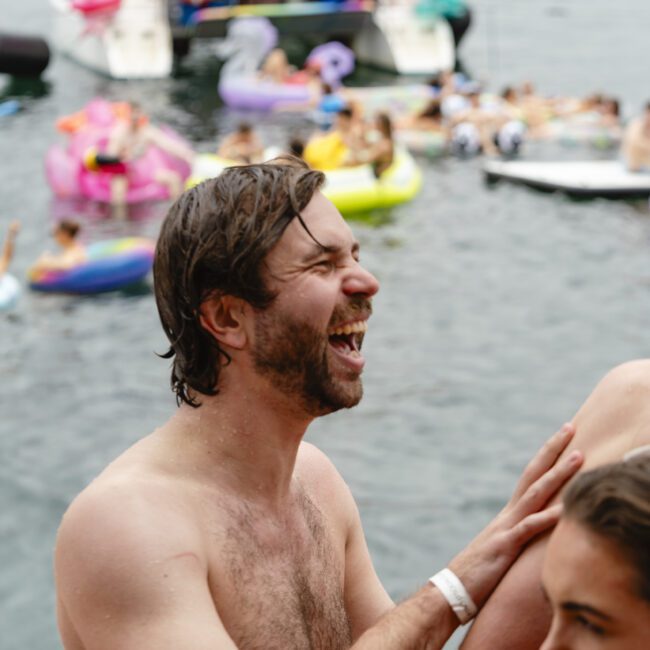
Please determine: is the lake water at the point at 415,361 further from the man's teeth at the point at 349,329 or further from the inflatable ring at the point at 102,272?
the man's teeth at the point at 349,329

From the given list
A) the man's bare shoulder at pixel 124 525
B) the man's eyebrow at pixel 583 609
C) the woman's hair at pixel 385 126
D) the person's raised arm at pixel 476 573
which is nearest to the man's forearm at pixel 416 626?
the person's raised arm at pixel 476 573

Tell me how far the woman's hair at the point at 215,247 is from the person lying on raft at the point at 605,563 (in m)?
0.77

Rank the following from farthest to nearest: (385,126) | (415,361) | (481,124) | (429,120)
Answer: (429,120), (481,124), (385,126), (415,361)

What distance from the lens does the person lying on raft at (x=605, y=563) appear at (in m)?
1.36

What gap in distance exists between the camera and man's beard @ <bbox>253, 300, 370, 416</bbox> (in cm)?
207

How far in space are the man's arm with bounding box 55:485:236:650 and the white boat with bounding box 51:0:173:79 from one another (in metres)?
22.5

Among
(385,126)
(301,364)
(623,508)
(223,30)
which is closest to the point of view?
(623,508)

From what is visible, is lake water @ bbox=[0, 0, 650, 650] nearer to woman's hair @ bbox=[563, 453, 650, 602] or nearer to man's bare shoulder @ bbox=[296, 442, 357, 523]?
man's bare shoulder @ bbox=[296, 442, 357, 523]

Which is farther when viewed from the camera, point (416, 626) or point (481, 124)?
point (481, 124)

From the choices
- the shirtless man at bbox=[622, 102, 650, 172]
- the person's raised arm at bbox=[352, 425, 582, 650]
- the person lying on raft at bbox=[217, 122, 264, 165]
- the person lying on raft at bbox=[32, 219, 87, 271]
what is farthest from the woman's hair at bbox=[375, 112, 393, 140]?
the person's raised arm at bbox=[352, 425, 582, 650]

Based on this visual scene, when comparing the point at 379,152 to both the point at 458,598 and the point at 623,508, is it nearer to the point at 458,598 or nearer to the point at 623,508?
the point at 458,598

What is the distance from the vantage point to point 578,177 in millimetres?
15852

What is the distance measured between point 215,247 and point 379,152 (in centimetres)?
1339

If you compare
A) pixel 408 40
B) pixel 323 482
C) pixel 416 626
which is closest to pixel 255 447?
pixel 323 482
